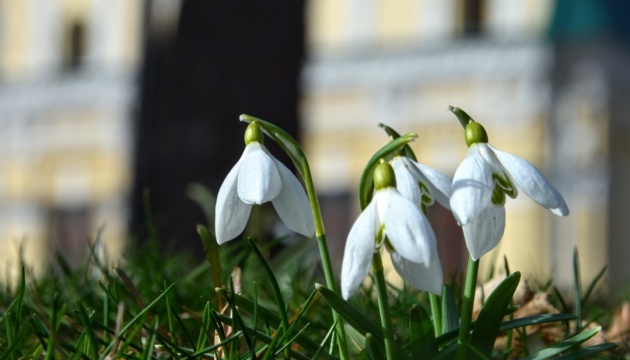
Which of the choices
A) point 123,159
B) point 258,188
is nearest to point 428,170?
point 258,188

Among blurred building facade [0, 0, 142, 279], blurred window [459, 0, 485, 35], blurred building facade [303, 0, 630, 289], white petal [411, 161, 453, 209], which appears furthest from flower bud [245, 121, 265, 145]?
blurred building facade [0, 0, 142, 279]

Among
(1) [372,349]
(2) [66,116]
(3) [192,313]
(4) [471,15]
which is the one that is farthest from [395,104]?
(1) [372,349]

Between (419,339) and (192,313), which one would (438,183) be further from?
(192,313)

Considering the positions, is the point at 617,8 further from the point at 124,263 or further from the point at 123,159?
the point at 124,263

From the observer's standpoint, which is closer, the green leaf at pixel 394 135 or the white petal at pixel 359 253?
the white petal at pixel 359 253

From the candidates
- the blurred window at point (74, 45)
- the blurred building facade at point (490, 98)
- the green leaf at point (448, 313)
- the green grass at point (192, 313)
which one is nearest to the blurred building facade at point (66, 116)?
the blurred window at point (74, 45)

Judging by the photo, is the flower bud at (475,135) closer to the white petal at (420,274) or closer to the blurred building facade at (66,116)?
the white petal at (420,274)
